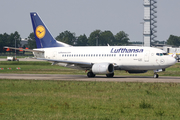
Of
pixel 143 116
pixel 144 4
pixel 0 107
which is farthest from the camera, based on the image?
pixel 144 4

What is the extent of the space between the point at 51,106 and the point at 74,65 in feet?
85.4

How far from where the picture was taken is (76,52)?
4525 cm

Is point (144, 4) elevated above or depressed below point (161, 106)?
above

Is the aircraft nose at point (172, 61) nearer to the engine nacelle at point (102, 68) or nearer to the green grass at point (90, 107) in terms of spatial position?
the engine nacelle at point (102, 68)

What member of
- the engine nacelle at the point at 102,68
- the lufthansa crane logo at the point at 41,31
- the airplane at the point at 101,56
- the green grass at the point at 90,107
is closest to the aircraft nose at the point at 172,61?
the airplane at the point at 101,56

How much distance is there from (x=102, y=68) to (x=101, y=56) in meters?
3.26

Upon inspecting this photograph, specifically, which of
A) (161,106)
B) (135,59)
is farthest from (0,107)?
(135,59)

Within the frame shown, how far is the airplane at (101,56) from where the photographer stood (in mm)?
39781

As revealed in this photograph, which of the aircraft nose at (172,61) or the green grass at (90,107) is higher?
the aircraft nose at (172,61)

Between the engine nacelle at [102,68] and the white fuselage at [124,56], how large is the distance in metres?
1.00

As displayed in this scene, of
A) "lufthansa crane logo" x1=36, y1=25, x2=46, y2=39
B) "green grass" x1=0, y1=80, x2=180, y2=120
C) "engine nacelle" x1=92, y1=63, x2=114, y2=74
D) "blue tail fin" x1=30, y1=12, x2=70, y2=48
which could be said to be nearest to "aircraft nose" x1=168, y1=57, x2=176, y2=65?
"engine nacelle" x1=92, y1=63, x2=114, y2=74

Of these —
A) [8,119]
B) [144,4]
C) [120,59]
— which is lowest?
[8,119]

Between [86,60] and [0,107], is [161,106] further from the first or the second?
[86,60]

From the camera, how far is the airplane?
131ft
